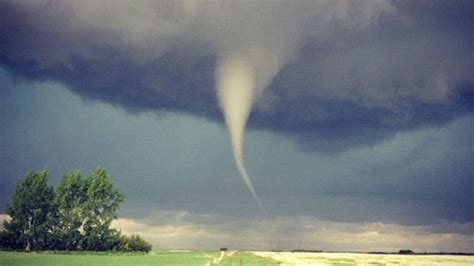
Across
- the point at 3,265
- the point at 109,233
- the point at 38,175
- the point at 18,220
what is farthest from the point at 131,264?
the point at 38,175

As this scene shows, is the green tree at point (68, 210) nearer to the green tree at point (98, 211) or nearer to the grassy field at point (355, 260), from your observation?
the green tree at point (98, 211)

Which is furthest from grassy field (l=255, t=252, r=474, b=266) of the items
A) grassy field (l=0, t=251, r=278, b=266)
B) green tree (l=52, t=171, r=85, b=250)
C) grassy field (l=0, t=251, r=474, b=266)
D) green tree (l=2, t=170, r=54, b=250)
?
green tree (l=2, t=170, r=54, b=250)

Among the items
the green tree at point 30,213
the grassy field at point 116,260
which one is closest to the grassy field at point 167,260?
the grassy field at point 116,260

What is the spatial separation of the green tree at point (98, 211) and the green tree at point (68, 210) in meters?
1.17

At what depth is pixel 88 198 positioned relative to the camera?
108000 millimetres

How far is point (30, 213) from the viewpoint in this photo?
103812 millimetres

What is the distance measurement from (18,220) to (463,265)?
7977 centimetres

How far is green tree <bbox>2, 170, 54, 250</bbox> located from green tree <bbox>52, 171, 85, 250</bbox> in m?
1.68

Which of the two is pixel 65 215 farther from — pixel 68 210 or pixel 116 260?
pixel 116 260

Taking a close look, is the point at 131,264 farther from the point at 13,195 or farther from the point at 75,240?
the point at 13,195

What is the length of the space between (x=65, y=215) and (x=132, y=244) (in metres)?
14.9

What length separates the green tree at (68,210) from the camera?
101 m

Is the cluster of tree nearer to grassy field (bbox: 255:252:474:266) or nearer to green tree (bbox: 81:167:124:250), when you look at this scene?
green tree (bbox: 81:167:124:250)

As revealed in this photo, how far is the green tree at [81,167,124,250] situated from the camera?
332ft
